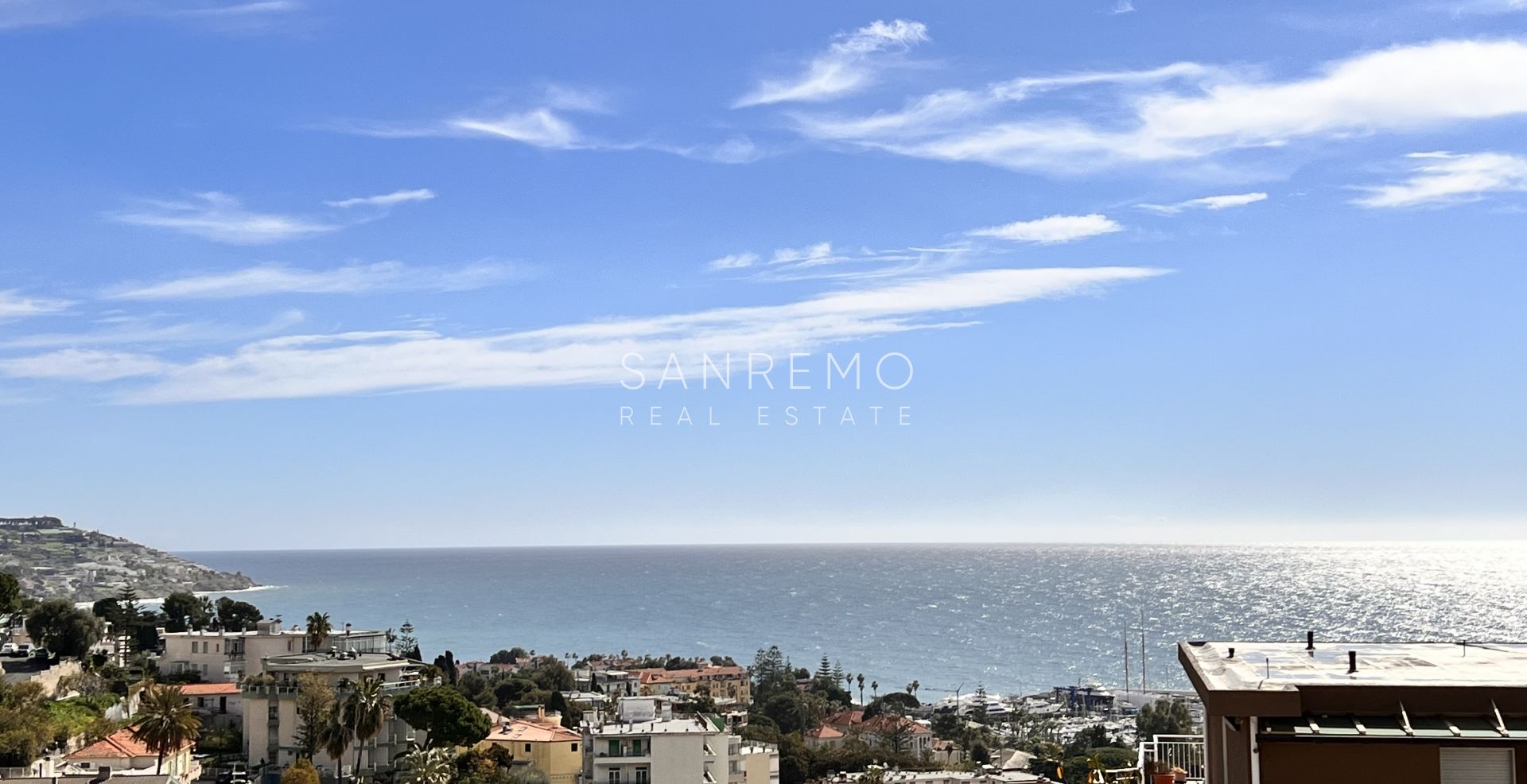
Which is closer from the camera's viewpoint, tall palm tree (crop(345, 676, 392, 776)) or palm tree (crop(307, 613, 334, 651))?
tall palm tree (crop(345, 676, 392, 776))

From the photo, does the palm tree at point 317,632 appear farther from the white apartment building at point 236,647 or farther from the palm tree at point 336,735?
the palm tree at point 336,735

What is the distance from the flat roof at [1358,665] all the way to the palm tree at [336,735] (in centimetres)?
4053

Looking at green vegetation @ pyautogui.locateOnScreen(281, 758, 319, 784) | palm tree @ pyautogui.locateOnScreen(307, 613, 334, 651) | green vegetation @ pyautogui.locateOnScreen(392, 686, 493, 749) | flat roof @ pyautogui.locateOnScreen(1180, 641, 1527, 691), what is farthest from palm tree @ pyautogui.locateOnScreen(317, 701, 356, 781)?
flat roof @ pyautogui.locateOnScreen(1180, 641, 1527, 691)

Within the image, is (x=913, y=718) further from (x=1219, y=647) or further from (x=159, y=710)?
(x=1219, y=647)

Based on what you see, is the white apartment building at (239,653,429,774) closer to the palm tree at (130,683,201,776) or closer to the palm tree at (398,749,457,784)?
the palm tree at (398,749,457,784)

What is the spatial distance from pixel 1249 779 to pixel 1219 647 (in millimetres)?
2712

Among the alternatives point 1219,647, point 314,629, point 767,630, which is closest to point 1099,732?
point 314,629

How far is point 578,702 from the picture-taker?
75.0 meters

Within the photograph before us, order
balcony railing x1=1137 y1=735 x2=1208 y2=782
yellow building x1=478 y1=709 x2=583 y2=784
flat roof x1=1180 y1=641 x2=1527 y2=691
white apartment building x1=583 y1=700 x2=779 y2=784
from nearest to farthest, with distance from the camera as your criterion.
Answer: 1. flat roof x1=1180 y1=641 x2=1527 y2=691
2. balcony railing x1=1137 y1=735 x2=1208 y2=782
3. white apartment building x1=583 y1=700 x2=779 y2=784
4. yellow building x1=478 y1=709 x2=583 y2=784

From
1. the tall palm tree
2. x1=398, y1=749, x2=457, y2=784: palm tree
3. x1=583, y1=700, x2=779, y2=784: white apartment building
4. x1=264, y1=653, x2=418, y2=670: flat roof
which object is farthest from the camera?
x1=264, y1=653, x2=418, y2=670: flat roof

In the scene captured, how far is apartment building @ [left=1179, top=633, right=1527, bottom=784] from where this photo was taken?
8406mm

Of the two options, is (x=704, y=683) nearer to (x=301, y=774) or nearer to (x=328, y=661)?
(x=328, y=661)

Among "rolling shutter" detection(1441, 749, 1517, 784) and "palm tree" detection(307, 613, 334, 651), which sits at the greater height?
"rolling shutter" detection(1441, 749, 1517, 784)

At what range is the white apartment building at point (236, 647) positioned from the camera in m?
61.1
